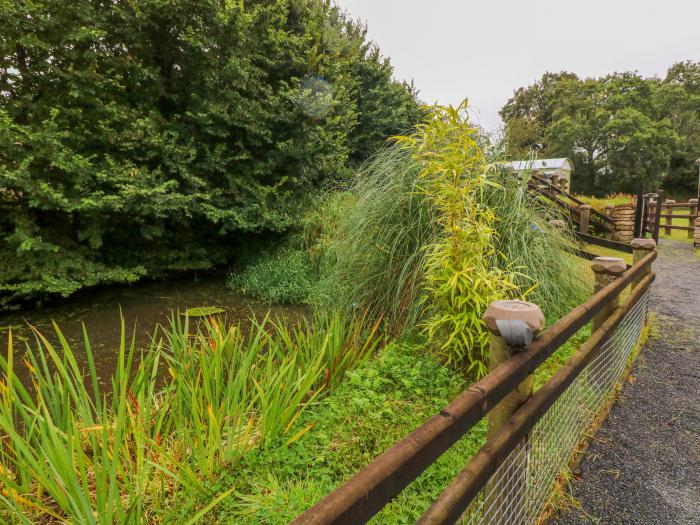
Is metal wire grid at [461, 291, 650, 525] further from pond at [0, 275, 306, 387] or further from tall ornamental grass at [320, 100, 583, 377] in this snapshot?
pond at [0, 275, 306, 387]

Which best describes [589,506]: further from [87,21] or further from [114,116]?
[87,21]

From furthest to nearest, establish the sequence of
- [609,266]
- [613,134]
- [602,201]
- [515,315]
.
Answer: [613,134] → [602,201] → [609,266] → [515,315]

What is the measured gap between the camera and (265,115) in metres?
6.62

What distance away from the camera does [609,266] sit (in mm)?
2535

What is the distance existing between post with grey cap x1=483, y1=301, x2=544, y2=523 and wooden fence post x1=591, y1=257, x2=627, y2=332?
1.38 metres

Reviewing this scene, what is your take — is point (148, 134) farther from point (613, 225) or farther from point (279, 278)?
point (613, 225)

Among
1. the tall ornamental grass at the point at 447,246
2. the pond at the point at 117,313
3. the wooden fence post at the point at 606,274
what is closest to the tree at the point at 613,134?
the pond at the point at 117,313

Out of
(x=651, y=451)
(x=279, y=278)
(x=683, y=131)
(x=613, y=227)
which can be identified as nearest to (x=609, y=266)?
(x=651, y=451)

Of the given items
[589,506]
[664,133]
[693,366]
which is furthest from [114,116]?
[664,133]

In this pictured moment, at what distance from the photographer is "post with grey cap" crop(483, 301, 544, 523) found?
46.3 inches

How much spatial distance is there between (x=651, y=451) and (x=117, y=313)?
22.1 feet

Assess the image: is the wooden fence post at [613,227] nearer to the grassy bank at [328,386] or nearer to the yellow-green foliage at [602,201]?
the yellow-green foliage at [602,201]

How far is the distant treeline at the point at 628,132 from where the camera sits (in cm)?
2408

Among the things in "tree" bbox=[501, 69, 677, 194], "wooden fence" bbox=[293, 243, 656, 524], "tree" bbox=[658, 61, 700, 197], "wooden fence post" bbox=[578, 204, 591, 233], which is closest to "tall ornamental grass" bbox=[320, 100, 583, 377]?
"wooden fence" bbox=[293, 243, 656, 524]
